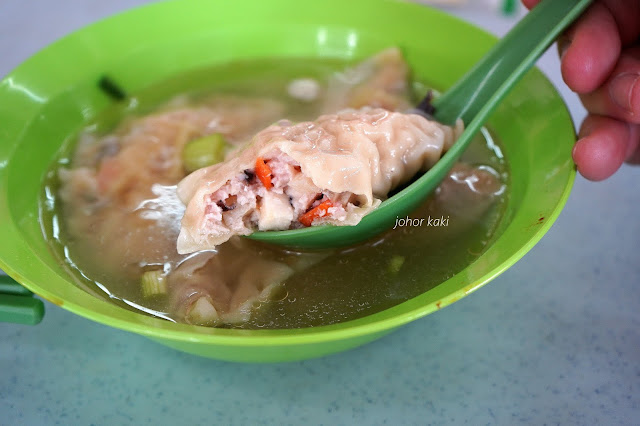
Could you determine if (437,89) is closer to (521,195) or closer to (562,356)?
(521,195)

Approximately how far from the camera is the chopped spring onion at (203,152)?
170cm

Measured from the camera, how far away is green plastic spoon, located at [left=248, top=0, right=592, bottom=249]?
1.38 meters

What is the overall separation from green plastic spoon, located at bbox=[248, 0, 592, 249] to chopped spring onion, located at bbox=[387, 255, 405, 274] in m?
0.09

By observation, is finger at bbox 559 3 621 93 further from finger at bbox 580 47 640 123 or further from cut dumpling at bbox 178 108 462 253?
cut dumpling at bbox 178 108 462 253

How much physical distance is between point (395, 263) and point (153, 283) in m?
0.63

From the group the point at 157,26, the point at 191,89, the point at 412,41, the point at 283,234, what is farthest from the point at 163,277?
the point at 412,41

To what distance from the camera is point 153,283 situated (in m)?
1.41

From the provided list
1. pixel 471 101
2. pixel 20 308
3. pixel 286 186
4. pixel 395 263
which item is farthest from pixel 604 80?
pixel 20 308

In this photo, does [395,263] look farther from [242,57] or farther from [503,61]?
[242,57]

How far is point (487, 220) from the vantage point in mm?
1550

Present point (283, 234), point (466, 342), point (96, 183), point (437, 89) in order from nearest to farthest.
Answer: point (283, 234)
point (466, 342)
point (96, 183)
point (437, 89)

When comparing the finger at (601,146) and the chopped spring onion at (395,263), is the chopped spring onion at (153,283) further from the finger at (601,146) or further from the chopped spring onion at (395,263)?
the finger at (601,146)

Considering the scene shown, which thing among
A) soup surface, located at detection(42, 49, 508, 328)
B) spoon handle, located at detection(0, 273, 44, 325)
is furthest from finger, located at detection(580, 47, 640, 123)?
spoon handle, located at detection(0, 273, 44, 325)

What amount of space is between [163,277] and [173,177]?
0.40 m
